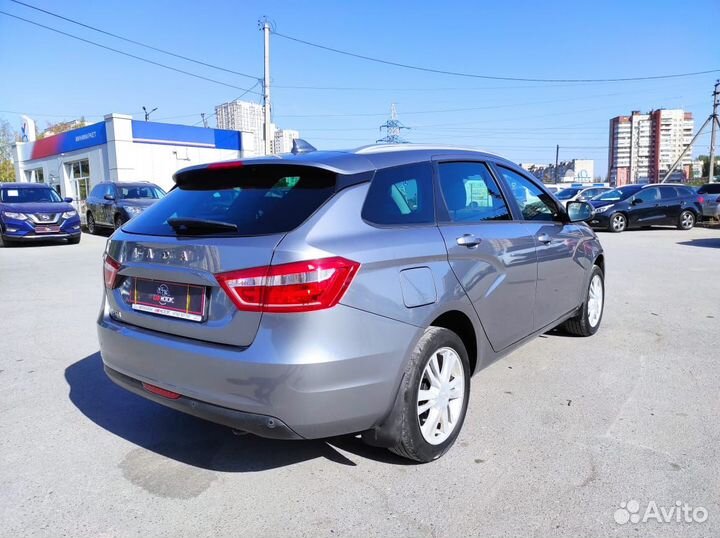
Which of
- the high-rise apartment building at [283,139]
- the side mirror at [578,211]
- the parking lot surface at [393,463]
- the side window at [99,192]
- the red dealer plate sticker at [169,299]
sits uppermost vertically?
the high-rise apartment building at [283,139]

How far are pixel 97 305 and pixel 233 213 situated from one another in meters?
5.06

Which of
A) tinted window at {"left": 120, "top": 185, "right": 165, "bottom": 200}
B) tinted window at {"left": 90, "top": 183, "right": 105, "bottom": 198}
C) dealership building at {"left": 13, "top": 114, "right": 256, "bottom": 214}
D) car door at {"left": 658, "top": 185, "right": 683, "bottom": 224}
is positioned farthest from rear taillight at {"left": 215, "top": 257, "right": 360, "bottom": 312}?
dealership building at {"left": 13, "top": 114, "right": 256, "bottom": 214}

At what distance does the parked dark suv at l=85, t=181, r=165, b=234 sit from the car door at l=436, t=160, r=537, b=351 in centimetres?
1376

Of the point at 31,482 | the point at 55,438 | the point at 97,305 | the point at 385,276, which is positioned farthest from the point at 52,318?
the point at 385,276

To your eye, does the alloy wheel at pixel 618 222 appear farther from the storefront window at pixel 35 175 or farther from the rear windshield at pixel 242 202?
the storefront window at pixel 35 175

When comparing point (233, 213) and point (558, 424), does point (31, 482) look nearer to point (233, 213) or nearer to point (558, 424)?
point (233, 213)

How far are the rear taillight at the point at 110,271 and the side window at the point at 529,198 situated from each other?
2.70 metres

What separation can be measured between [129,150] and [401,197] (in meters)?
30.0

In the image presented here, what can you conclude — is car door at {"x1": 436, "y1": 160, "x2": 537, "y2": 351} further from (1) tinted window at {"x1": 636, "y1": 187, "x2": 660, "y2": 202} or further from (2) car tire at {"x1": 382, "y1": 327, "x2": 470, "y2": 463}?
(1) tinted window at {"x1": 636, "y1": 187, "x2": 660, "y2": 202}

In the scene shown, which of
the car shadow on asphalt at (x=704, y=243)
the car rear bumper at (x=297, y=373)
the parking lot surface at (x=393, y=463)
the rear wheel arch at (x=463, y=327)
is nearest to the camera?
the car rear bumper at (x=297, y=373)

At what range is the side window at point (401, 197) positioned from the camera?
280cm

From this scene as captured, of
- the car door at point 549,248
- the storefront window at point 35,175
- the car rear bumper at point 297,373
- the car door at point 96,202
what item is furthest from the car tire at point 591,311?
the storefront window at point 35,175

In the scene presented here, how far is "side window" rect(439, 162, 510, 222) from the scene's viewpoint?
336cm

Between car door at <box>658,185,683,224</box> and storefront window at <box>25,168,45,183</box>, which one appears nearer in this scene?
car door at <box>658,185,683,224</box>
